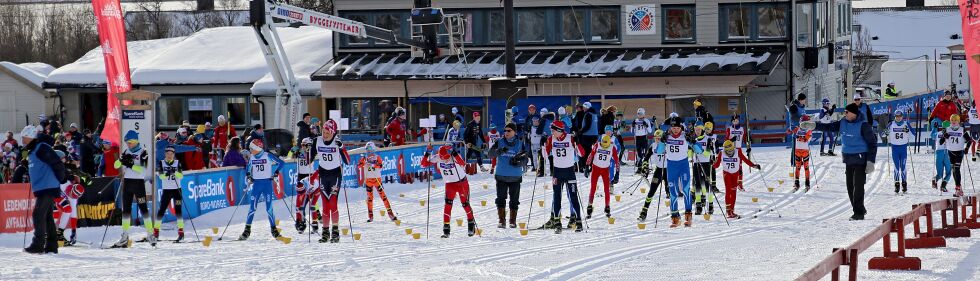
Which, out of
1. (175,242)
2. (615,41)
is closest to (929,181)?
(175,242)

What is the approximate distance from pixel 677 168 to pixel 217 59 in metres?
33.6

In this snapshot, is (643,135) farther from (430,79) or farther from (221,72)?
(221,72)

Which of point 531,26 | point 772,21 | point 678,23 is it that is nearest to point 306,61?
point 531,26

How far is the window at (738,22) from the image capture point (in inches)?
1692

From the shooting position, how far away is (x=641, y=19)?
43.8 metres

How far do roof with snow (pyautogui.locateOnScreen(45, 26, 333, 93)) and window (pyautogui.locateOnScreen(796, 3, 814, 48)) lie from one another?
1603cm

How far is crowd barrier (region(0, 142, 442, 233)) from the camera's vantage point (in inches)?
800

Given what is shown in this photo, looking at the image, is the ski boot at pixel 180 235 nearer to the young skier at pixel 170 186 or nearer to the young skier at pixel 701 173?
the young skier at pixel 170 186

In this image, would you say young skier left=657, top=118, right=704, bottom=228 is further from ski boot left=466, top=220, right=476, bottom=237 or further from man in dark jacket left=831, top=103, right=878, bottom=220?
ski boot left=466, top=220, right=476, bottom=237

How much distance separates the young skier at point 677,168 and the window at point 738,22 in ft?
78.4

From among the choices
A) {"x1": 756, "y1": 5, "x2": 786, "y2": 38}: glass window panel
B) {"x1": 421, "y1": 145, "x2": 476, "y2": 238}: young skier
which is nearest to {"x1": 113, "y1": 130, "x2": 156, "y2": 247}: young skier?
{"x1": 421, "y1": 145, "x2": 476, "y2": 238}: young skier

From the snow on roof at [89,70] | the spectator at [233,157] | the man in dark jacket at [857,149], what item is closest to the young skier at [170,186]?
the spectator at [233,157]

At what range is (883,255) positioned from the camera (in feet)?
45.8

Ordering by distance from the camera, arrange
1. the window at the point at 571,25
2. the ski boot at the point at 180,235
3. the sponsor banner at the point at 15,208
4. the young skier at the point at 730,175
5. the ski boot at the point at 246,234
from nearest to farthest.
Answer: the ski boot at the point at 180,235, the ski boot at the point at 246,234, the sponsor banner at the point at 15,208, the young skier at the point at 730,175, the window at the point at 571,25
